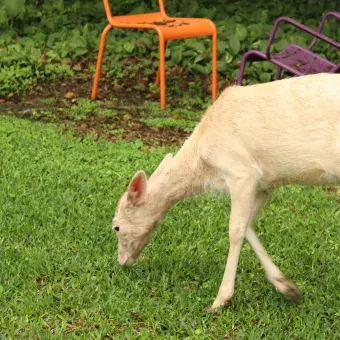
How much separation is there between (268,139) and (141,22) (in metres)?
5.57

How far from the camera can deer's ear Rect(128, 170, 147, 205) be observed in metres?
5.46

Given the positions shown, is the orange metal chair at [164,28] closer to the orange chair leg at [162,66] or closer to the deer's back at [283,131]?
the orange chair leg at [162,66]

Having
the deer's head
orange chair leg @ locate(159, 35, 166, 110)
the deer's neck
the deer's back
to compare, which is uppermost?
the deer's back

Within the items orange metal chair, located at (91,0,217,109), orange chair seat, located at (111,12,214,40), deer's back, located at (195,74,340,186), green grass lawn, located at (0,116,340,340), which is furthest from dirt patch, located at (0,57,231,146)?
deer's back, located at (195,74,340,186)

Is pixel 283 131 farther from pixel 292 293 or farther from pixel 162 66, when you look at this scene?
pixel 162 66

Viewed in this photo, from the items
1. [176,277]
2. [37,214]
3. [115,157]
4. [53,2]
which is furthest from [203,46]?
[176,277]

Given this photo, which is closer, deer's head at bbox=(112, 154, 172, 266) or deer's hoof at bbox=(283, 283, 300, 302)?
deer's hoof at bbox=(283, 283, 300, 302)

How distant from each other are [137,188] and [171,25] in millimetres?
5029

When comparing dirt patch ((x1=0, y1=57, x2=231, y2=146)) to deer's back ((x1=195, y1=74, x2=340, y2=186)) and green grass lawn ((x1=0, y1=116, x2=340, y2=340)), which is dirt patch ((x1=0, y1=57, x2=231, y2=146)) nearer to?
green grass lawn ((x1=0, y1=116, x2=340, y2=340))

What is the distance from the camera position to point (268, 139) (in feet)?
16.6

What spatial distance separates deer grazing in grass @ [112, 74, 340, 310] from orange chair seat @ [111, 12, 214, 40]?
448 cm

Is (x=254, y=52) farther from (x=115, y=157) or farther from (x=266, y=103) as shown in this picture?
(x=266, y=103)

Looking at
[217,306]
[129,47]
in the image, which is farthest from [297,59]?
[217,306]

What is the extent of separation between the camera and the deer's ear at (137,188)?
5.46 meters
